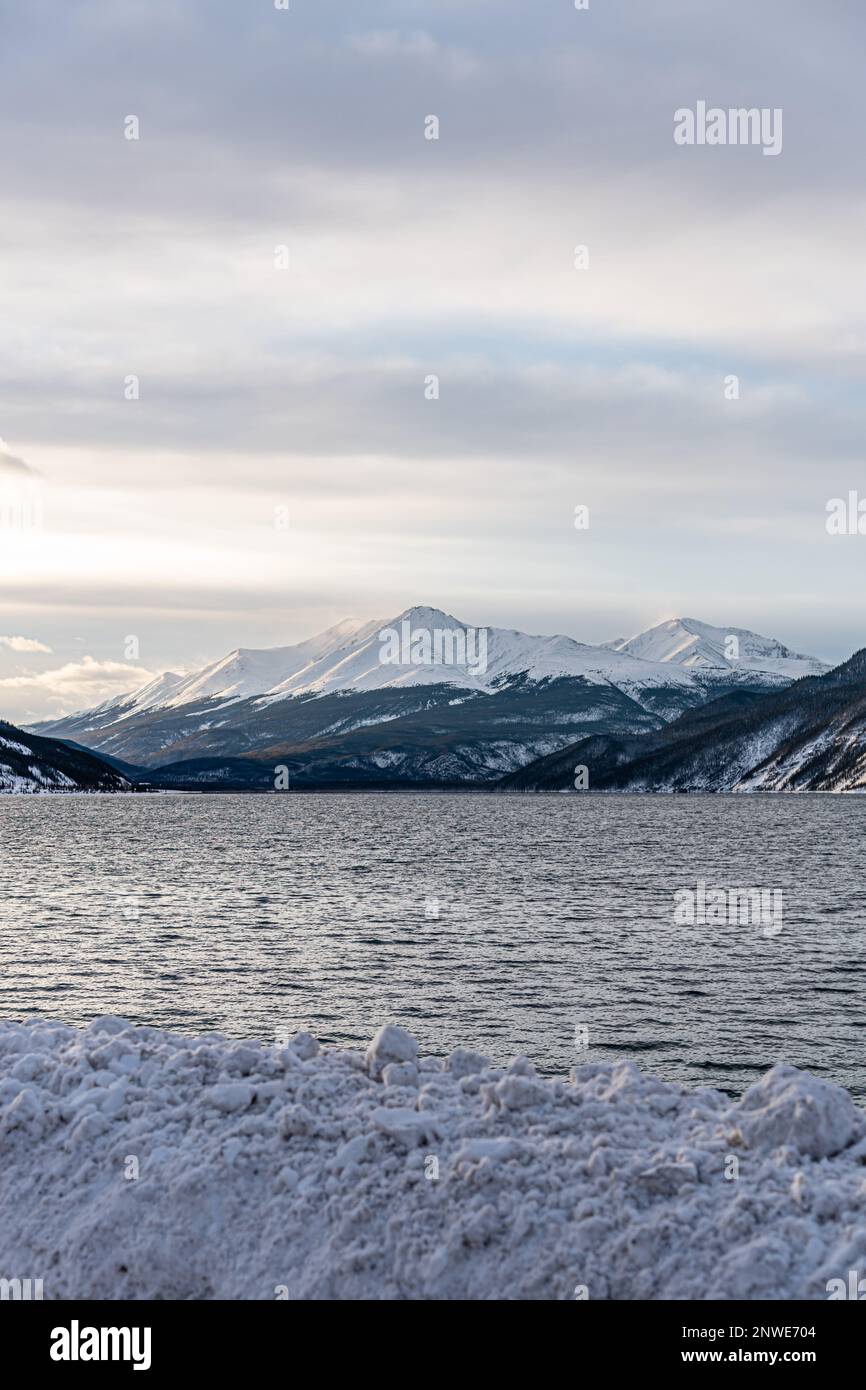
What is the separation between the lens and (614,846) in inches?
5049

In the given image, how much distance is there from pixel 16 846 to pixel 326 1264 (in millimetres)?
130146

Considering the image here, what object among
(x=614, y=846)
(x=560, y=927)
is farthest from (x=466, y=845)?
(x=560, y=927)

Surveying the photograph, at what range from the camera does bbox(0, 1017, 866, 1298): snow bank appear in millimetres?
11156

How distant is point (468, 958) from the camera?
1741 inches

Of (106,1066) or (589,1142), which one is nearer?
(589,1142)
